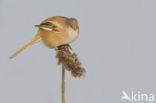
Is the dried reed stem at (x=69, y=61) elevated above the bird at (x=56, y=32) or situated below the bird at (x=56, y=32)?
below

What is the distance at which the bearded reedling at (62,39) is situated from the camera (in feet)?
5.92

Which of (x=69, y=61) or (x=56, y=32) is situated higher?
(x=56, y=32)

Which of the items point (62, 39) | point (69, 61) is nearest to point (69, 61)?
point (69, 61)

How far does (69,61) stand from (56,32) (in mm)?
143

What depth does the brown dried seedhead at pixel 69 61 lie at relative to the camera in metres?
1.80

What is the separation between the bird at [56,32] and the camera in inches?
71.2

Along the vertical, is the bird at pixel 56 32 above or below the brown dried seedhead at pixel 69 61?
above

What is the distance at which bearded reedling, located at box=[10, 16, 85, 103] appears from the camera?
1.80 m

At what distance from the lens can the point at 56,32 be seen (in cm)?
181

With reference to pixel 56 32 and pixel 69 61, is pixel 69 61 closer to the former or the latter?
pixel 69 61

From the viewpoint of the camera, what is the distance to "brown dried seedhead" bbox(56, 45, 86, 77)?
70.7 inches

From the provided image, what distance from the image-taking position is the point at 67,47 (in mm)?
1841

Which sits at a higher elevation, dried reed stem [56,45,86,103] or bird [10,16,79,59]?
bird [10,16,79,59]

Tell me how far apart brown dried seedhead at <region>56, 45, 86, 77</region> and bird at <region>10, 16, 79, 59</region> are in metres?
0.03
